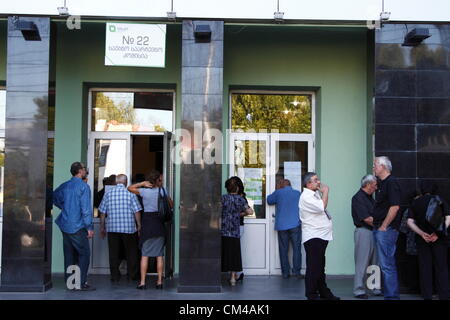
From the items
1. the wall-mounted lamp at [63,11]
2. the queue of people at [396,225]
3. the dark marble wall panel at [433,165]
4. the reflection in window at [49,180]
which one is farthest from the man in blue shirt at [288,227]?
the wall-mounted lamp at [63,11]

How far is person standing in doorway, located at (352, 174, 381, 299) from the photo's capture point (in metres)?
8.62

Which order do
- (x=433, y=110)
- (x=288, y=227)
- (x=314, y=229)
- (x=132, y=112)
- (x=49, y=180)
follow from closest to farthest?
(x=314, y=229)
(x=49, y=180)
(x=433, y=110)
(x=288, y=227)
(x=132, y=112)

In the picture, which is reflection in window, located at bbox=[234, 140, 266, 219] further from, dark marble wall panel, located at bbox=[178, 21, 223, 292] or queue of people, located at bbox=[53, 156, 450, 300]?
dark marble wall panel, located at bbox=[178, 21, 223, 292]

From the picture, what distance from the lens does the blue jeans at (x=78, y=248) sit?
29.7 feet

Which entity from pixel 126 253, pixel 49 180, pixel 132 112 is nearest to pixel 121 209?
A: pixel 126 253

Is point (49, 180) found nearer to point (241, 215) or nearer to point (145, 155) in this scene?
point (145, 155)

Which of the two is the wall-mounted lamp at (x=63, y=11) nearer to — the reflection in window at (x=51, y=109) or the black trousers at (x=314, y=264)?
the reflection in window at (x=51, y=109)

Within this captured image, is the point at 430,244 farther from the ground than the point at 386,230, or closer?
closer

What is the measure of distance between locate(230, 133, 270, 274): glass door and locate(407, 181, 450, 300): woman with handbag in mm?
3036

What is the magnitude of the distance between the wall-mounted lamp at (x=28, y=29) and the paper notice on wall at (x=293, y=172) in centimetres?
485

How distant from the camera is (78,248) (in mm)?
9055

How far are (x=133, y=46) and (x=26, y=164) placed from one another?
2354 mm

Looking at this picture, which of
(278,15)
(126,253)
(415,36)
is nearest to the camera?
(278,15)

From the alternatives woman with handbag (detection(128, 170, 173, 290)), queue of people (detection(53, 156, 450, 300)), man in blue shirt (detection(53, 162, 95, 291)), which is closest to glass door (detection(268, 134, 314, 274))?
queue of people (detection(53, 156, 450, 300))
